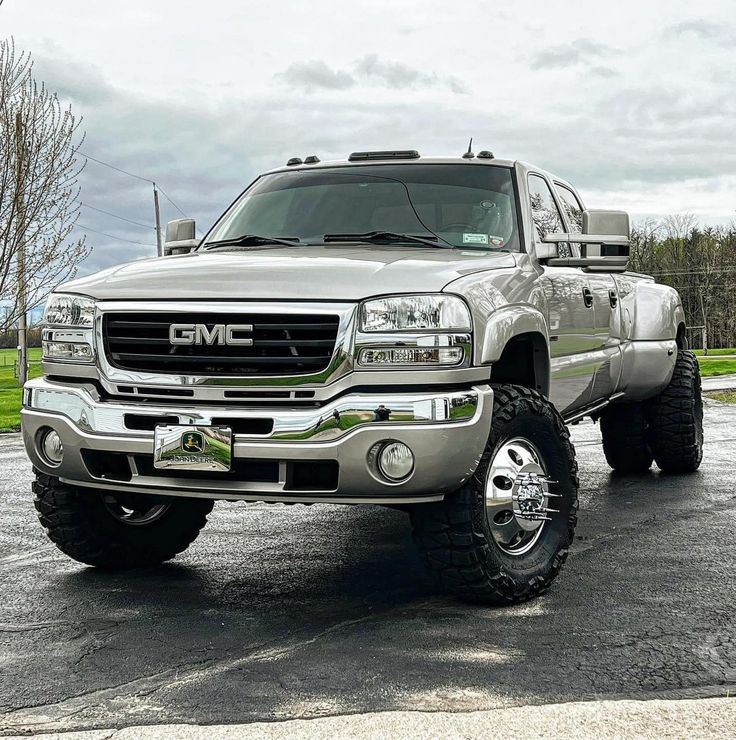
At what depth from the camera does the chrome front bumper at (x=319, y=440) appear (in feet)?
13.6

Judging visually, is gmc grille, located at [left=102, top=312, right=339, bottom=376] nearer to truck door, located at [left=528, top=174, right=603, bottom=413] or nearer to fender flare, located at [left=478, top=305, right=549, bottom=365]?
fender flare, located at [left=478, top=305, right=549, bottom=365]

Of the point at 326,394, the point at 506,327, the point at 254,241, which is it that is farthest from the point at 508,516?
the point at 254,241

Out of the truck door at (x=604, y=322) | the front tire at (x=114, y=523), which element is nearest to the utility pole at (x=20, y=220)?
the truck door at (x=604, y=322)

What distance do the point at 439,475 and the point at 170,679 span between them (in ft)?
4.05

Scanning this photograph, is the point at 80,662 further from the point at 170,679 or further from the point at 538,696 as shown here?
the point at 538,696

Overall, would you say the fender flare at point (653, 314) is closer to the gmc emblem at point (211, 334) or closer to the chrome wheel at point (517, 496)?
the chrome wheel at point (517, 496)

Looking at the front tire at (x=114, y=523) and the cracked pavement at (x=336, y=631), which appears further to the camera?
the front tire at (x=114, y=523)

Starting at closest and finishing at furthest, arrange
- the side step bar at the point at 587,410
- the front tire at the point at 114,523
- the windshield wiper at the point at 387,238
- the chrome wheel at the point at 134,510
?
1. the front tire at the point at 114,523
2. the chrome wheel at the point at 134,510
3. the windshield wiper at the point at 387,238
4. the side step bar at the point at 587,410

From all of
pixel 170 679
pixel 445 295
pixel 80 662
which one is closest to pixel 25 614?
pixel 80 662

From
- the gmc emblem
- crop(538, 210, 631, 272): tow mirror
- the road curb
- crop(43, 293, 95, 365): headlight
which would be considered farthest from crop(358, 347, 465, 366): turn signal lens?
crop(538, 210, 631, 272): tow mirror

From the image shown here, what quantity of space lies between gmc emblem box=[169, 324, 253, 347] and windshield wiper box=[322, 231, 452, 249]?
1326 mm

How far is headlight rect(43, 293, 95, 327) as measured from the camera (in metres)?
4.62

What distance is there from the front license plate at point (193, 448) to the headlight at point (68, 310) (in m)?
0.65

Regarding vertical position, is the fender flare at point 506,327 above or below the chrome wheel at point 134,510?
above
